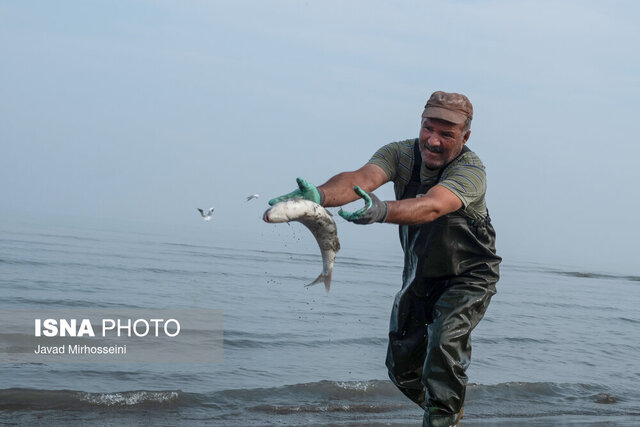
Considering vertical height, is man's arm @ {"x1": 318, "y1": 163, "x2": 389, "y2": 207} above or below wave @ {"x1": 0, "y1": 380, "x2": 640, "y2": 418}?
above

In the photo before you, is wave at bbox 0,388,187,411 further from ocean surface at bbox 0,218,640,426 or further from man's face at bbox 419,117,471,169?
man's face at bbox 419,117,471,169

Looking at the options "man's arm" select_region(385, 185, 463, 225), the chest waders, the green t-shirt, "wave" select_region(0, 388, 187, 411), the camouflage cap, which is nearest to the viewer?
"man's arm" select_region(385, 185, 463, 225)

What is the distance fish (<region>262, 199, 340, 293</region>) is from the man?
216 millimetres

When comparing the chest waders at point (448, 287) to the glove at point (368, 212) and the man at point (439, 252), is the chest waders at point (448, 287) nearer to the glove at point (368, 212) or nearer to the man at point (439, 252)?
the man at point (439, 252)

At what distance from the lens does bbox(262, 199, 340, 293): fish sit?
3404 mm

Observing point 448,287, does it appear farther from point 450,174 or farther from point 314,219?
point 314,219

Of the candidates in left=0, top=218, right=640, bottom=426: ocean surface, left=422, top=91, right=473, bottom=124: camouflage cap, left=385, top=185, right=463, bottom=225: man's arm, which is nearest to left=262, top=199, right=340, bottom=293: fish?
left=385, top=185, right=463, bottom=225: man's arm

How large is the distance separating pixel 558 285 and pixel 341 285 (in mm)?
10483

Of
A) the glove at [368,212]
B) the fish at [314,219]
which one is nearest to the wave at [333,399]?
the fish at [314,219]

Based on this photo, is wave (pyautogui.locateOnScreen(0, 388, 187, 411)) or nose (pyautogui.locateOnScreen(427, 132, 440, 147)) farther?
wave (pyautogui.locateOnScreen(0, 388, 187, 411))

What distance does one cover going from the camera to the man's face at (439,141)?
4262mm

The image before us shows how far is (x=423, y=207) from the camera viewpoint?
144 inches

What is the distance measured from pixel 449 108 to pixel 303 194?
3.48 feet

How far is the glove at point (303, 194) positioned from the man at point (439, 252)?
219mm
